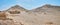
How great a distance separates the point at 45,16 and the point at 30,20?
720 millimetres

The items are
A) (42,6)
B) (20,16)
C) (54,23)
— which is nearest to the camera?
(54,23)

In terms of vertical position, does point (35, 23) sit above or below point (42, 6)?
below

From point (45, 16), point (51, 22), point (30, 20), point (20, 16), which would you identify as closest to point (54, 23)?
point (51, 22)

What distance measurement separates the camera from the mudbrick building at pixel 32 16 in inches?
198

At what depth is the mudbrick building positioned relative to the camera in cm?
503

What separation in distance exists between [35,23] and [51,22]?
669mm

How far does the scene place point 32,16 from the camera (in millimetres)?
5496

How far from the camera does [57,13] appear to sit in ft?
18.6

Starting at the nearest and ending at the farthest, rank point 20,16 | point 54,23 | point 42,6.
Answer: point 54,23 → point 20,16 → point 42,6

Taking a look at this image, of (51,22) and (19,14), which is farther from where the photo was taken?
(19,14)

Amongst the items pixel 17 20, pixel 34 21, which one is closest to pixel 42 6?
pixel 34 21

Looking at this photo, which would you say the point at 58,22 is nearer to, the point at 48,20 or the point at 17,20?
the point at 48,20

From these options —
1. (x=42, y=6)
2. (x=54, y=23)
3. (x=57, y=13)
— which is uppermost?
(x=42, y=6)

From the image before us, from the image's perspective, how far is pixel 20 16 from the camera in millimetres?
5496
